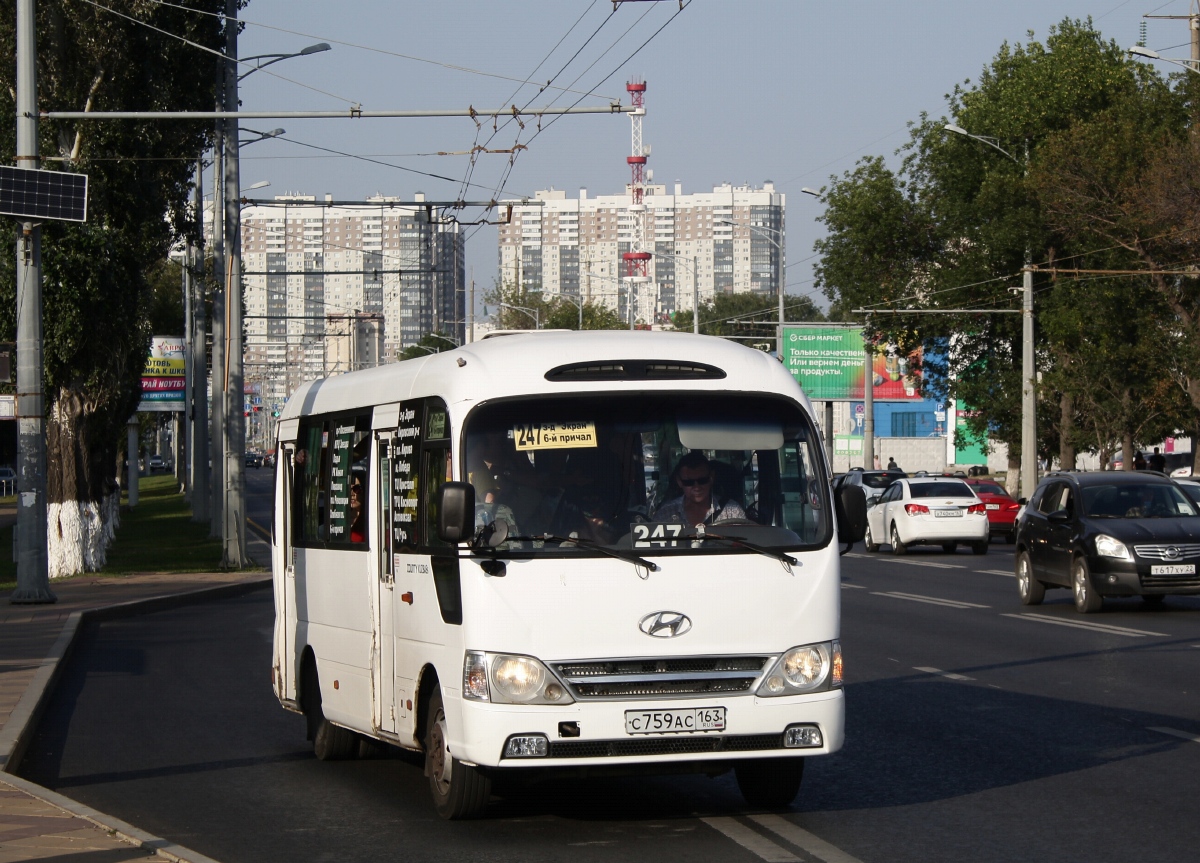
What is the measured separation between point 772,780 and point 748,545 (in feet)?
4.04

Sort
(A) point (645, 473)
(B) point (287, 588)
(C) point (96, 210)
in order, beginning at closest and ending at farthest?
1. (A) point (645, 473)
2. (B) point (287, 588)
3. (C) point (96, 210)

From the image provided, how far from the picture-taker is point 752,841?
7461mm

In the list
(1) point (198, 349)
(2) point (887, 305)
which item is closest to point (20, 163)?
(1) point (198, 349)

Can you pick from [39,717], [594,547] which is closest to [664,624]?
[594,547]

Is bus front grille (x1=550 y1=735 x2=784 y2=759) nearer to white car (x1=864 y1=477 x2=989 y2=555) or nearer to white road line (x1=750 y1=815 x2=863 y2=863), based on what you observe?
white road line (x1=750 y1=815 x2=863 y2=863)

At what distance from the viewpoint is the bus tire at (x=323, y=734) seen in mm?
10211

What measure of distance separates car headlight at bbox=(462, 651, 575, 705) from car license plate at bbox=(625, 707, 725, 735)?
289 millimetres

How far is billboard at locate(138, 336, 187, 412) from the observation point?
5081 cm

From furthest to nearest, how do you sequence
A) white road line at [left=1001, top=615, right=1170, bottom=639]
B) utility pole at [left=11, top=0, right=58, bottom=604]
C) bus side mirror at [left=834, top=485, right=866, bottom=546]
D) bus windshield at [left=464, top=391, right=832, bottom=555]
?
utility pole at [left=11, top=0, right=58, bottom=604]
white road line at [left=1001, top=615, right=1170, bottom=639]
bus side mirror at [left=834, top=485, right=866, bottom=546]
bus windshield at [left=464, top=391, right=832, bottom=555]

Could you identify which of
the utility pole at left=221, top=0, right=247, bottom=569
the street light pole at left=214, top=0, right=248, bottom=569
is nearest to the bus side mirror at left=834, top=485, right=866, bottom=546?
the street light pole at left=214, top=0, right=248, bottom=569

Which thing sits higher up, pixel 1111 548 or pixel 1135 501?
pixel 1135 501

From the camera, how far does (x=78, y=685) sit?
14.9m

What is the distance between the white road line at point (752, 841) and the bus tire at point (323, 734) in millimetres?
2983

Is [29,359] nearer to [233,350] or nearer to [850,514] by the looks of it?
[233,350]
